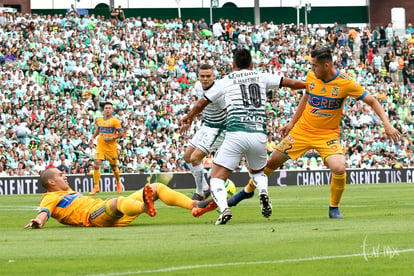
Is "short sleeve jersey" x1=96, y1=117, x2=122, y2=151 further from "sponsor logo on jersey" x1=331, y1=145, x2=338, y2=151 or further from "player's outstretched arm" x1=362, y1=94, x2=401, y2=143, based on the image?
"player's outstretched arm" x1=362, y1=94, x2=401, y2=143

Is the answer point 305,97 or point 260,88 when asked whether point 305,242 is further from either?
point 305,97

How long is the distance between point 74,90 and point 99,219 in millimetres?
26658

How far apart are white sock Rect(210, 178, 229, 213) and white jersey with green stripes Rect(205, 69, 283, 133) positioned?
29.5 inches

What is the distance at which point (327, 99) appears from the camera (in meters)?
14.2

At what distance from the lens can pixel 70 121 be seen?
3653cm

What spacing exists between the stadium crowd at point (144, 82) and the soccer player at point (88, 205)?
20.2m

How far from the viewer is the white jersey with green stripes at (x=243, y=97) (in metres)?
13.3

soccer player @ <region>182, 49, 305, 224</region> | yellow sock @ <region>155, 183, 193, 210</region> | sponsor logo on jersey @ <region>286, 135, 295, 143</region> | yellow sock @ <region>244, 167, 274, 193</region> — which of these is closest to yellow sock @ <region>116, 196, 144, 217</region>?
yellow sock @ <region>155, 183, 193, 210</region>

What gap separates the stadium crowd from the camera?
115 feet

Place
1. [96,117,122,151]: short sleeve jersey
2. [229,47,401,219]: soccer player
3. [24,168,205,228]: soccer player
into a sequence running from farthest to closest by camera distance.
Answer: [96,117,122,151]: short sleeve jersey → [229,47,401,219]: soccer player → [24,168,205,228]: soccer player

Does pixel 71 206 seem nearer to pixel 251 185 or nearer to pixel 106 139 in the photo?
pixel 251 185

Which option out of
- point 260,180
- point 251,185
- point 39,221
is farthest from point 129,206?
point 251,185

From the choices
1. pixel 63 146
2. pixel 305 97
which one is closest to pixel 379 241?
pixel 305 97

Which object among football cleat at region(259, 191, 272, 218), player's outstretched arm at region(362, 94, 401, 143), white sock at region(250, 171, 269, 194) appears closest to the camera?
player's outstretched arm at region(362, 94, 401, 143)
